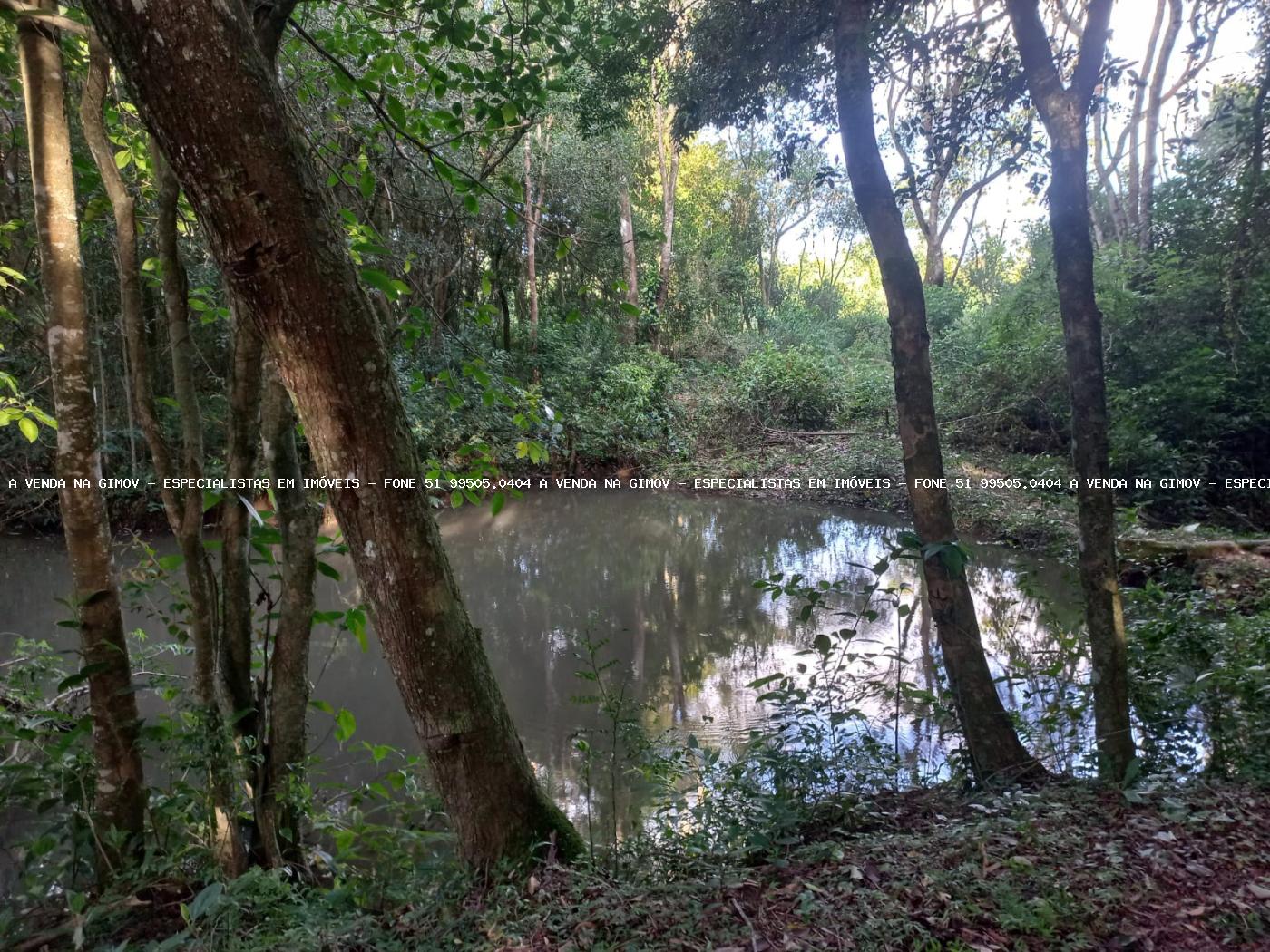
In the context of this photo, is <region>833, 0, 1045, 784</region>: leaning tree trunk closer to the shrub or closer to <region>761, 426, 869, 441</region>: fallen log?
<region>761, 426, 869, 441</region>: fallen log

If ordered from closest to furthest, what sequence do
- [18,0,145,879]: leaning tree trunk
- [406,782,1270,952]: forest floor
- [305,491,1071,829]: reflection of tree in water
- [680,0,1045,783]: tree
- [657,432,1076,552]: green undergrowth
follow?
[406,782,1270,952]: forest floor → [18,0,145,879]: leaning tree trunk → [680,0,1045,783]: tree → [305,491,1071,829]: reflection of tree in water → [657,432,1076,552]: green undergrowth

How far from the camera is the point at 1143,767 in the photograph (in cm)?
274

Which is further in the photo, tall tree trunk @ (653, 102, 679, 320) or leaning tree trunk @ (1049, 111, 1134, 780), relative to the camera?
tall tree trunk @ (653, 102, 679, 320)

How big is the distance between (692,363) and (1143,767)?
15.3m

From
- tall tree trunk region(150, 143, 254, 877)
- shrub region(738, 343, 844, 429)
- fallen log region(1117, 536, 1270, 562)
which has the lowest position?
fallen log region(1117, 536, 1270, 562)

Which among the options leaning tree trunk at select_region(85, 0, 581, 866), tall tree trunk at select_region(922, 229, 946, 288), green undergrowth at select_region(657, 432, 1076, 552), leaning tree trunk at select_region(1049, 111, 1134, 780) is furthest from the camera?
tall tree trunk at select_region(922, 229, 946, 288)

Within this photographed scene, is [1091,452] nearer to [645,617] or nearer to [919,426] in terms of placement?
[919,426]

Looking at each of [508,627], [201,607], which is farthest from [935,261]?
[201,607]

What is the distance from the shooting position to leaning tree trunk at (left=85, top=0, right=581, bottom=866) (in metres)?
1.37

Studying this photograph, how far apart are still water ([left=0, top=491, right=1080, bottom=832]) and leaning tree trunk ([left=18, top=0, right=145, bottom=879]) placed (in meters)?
0.29

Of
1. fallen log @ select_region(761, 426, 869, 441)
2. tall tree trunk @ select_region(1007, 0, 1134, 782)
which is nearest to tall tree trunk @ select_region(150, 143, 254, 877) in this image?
tall tree trunk @ select_region(1007, 0, 1134, 782)

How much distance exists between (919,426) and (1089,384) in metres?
0.65

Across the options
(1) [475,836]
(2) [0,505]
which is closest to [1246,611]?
(1) [475,836]

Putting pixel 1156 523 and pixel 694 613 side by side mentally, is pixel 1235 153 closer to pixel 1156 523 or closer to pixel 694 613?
pixel 1156 523
